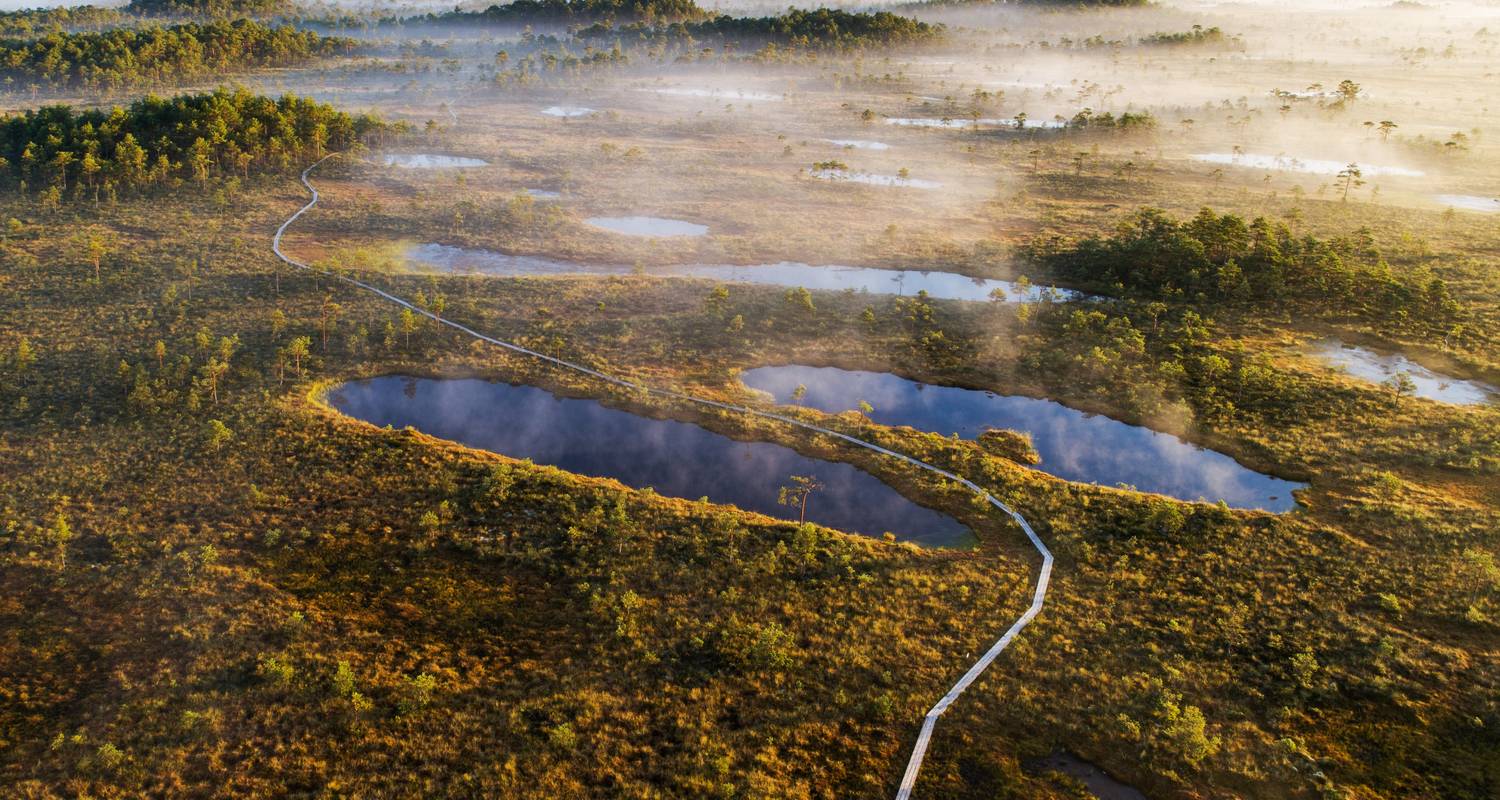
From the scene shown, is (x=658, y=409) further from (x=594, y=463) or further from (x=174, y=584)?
(x=174, y=584)

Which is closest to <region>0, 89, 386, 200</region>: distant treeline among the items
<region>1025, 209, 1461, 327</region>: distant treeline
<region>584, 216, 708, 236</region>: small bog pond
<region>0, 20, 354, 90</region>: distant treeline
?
<region>584, 216, 708, 236</region>: small bog pond

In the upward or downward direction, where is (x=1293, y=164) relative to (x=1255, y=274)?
upward

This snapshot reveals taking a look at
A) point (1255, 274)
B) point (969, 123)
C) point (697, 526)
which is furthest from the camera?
point (969, 123)

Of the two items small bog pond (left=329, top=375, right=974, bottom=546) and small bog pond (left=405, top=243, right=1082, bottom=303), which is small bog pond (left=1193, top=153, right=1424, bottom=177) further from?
small bog pond (left=329, top=375, right=974, bottom=546)

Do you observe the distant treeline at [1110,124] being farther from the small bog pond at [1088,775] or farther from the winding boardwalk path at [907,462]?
the small bog pond at [1088,775]

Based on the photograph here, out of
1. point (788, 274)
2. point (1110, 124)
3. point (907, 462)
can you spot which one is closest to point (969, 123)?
point (1110, 124)

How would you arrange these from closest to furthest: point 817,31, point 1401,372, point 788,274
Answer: point 1401,372, point 788,274, point 817,31

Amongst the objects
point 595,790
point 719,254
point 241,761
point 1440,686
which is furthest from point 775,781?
point 719,254

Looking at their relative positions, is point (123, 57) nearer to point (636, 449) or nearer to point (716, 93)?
point (716, 93)
